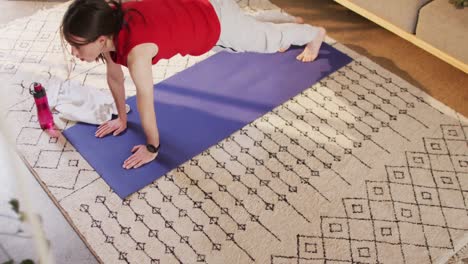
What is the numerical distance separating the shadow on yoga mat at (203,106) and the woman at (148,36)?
0.18 ft

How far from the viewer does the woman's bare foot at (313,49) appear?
2.39 meters

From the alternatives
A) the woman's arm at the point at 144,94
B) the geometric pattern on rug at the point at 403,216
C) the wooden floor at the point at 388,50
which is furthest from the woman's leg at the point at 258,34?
the geometric pattern on rug at the point at 403,216

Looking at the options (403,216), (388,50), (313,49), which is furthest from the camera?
(388,50)

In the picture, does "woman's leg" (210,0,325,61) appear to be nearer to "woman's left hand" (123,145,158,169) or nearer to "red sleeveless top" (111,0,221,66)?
"red sleeveless top" (111,0,221,66)

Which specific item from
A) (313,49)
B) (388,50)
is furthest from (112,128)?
(388,50)

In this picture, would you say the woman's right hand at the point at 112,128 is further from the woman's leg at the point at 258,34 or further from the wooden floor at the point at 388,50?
the wooden floor at the point at 388,50

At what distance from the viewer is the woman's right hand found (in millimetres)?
2113

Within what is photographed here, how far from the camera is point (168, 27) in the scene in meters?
1.77

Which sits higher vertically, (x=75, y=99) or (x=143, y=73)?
(x=143, y=73)

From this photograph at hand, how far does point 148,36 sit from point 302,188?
742 mm

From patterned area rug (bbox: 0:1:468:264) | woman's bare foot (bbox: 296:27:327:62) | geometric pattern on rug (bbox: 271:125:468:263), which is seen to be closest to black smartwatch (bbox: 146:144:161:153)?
patterned area rug (bbox: 0:1:468:264)

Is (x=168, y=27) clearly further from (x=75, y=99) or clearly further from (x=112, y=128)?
(x=75, y=99)

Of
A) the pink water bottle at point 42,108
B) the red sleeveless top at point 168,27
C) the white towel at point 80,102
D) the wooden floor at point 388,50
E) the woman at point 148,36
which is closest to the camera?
the woman at point 148,36

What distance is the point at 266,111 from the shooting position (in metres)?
2.22
